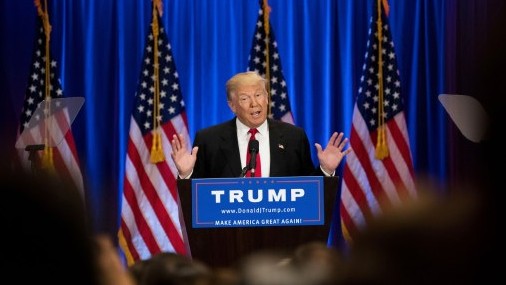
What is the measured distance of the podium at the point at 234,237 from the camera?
4410 mm

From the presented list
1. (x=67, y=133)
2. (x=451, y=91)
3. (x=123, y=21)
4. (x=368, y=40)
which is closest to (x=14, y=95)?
(x=67, y=133)

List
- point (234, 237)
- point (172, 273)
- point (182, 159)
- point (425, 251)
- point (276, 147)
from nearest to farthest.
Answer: point (425, 251)
point (172, 273)
point (234, 237)
point (182, 159)
point (276, 147)

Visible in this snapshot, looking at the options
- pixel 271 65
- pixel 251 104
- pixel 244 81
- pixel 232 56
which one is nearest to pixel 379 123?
pixel 271 65

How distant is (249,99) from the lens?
5.68 metres

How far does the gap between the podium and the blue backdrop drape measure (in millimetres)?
3894

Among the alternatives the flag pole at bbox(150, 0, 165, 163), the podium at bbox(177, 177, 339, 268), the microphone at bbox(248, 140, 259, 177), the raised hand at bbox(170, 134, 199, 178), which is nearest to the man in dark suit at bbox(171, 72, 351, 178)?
the raised hand at bbox(170, 134, 199, 178)

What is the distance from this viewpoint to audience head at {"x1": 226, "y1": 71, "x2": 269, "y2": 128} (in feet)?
18.3

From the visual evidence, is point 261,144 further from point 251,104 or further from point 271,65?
point 271,65

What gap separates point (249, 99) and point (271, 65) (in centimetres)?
236

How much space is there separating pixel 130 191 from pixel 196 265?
291 inches

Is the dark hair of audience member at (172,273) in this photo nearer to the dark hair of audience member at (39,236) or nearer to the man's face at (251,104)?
the dark hair of audience member at (39,236)

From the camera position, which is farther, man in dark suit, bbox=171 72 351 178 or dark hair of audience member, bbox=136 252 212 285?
Result: man in dark suit, bbox=171 72 351 178

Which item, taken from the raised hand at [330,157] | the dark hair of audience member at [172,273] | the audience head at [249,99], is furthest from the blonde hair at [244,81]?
the dark hair of audience member at [172,273]

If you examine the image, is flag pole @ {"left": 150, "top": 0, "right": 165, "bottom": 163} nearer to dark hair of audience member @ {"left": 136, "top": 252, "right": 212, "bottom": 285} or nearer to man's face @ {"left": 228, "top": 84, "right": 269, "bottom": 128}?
man's face @ {"left": 228, "top": 84, "right": 269, "bottom": 128}
